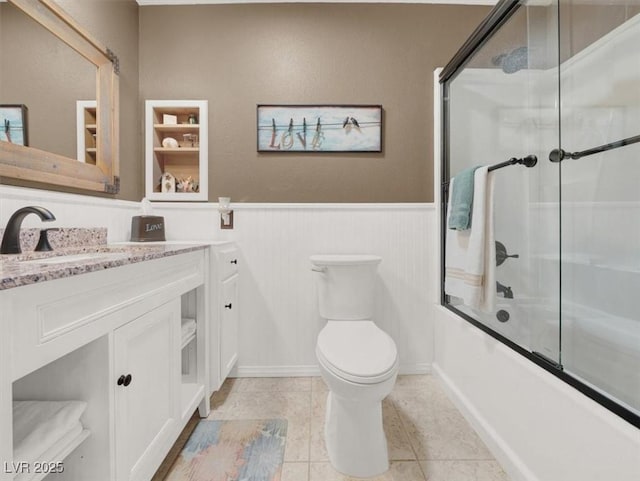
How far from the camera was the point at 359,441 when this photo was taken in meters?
1.25

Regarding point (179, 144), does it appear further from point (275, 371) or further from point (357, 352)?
point (357, 352)

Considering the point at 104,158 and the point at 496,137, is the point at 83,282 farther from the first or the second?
the point at 496,137

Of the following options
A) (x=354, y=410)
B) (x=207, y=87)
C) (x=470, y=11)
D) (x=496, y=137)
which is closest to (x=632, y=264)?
(x=496, y=137)

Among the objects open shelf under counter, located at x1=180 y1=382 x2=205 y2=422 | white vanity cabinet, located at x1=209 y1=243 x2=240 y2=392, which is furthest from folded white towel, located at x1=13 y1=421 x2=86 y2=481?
white vanity cabinet, located at x1=209 y1=243 x2=240 y2=392

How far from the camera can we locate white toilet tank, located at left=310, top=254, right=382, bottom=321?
5.87ft

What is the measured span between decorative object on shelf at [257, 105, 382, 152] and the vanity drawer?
28.6 inches

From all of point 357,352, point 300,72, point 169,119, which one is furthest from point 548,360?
point 169,119

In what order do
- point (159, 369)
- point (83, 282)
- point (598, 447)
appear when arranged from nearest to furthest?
point (83, 282), point (598, 447), point (159, 369)

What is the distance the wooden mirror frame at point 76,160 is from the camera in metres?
1.20

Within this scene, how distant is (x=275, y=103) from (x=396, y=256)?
4.28ft

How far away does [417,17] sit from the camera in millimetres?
2064

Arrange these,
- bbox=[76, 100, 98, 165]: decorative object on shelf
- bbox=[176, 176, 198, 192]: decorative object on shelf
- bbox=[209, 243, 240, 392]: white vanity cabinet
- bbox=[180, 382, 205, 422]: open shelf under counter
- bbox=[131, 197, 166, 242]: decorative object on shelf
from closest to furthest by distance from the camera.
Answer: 1. bbox=[180, 382, 205, 422]: open shelf under counter
2. bbox=[76, 100, 98, 165]: decorative object on shelf
3. bbox=[209, 243, 240, 392]: white vanity cabinet
4. bbox=[131, 197, 166, 242]: decorative object on shelf
5. bbox=[176, 176, 198, 192]: decorative object on shelf

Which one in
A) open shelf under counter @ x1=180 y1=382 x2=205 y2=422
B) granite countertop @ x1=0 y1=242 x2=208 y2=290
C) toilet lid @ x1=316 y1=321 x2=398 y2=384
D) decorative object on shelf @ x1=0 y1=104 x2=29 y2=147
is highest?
decorative object on shelf @ x1=0 y1=104 x2=29 y2=147

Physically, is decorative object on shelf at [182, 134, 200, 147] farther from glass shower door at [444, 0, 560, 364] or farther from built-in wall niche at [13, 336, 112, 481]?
glass shower door at [444, 0, 560, 364]
